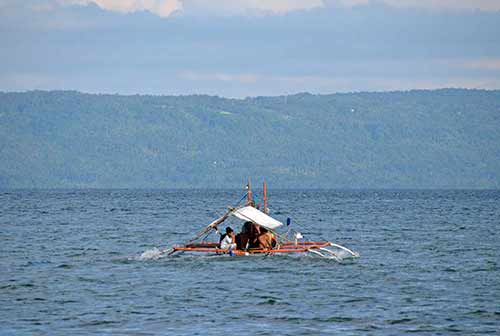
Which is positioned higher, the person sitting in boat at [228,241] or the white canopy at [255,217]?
the white canopy at [255,217]

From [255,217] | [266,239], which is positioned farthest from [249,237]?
[255,217]

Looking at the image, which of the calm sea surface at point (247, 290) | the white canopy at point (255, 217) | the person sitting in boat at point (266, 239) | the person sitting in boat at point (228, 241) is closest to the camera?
the calm sea surface at point (247, 290)

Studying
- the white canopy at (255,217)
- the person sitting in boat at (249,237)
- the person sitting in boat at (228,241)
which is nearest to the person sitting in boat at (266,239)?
the person sitting in boat at (249,237)

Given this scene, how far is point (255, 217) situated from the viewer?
51.5 metres

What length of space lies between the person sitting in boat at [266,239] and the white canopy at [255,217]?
1.85ft

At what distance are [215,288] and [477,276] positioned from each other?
11464mm

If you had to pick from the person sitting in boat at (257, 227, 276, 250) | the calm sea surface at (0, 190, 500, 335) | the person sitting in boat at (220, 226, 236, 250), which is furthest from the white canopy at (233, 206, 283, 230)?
the calm sea surface at (0, 190, 500, 335)

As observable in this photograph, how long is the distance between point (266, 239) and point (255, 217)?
1181 mm

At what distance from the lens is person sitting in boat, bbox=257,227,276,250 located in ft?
169

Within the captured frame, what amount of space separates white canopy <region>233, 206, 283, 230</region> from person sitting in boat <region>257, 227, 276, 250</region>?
0.56 m

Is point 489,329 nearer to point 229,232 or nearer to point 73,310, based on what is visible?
point 73,310

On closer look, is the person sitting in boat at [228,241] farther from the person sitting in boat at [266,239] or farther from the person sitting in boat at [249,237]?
the person sitting in boat at [266,239]

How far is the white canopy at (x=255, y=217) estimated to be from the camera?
1998 inches

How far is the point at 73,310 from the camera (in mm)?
35469
